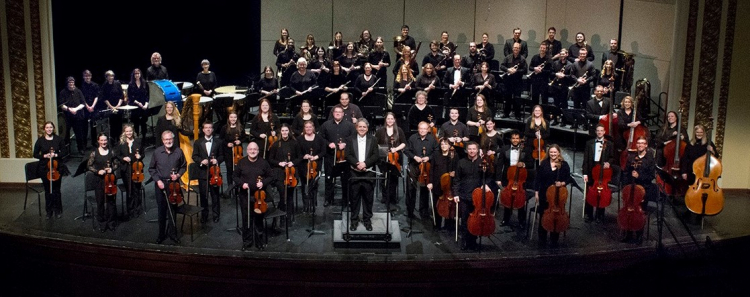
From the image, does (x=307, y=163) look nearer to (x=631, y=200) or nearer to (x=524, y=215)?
(x=524, y=215)

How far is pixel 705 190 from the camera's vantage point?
9.92m

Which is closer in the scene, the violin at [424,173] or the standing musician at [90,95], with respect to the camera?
the violin at [424,173]

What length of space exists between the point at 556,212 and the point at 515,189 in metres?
0.59

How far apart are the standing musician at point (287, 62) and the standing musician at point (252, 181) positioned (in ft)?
14.9

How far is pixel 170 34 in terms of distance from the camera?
15422mm

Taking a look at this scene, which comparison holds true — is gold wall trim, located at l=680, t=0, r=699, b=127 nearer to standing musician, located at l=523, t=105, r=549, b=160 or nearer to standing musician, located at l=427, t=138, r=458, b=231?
standing musician, located at l=523, t=105, r=549, b=160

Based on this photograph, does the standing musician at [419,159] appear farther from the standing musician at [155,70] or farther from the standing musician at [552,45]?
the standing musician at [155,70]

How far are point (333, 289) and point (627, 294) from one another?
3.11 metres

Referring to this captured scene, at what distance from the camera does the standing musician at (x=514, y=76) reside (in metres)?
13.4

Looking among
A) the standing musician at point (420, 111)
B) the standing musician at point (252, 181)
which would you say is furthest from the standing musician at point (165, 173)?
the standing musician at point (420, 111)

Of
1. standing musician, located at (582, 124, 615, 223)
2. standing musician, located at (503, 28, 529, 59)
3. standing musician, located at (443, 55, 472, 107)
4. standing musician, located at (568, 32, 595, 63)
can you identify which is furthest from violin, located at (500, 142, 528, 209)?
standing musician, located at (503, 28, 529, 59)

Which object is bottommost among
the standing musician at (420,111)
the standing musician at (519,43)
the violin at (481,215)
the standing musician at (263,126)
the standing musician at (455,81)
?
the violin at (481,215)

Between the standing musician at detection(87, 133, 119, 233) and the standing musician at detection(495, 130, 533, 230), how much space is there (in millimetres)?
4349

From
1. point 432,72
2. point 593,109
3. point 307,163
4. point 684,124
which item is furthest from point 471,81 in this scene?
point 307,163
